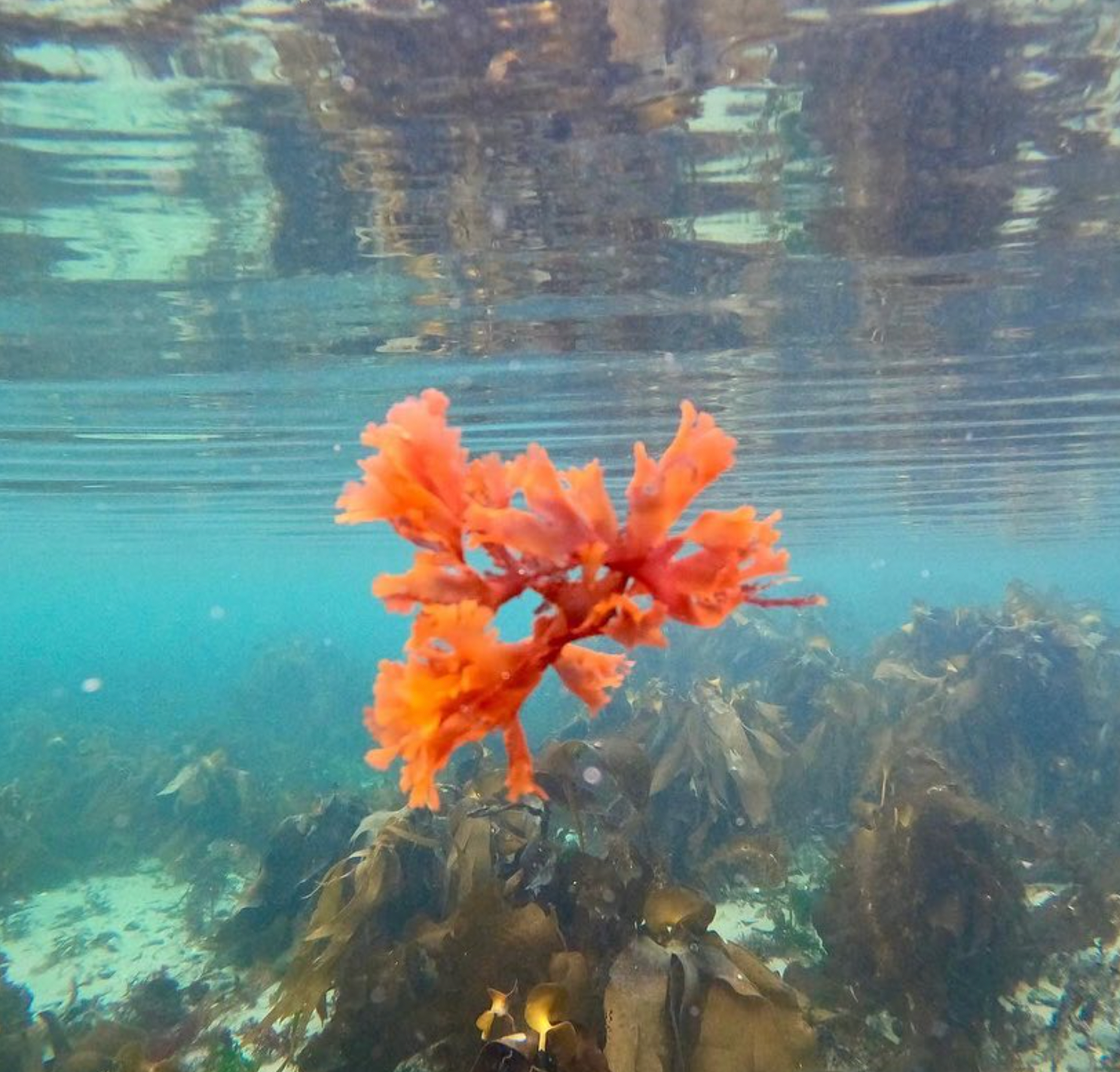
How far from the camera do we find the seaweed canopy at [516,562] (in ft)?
6.54

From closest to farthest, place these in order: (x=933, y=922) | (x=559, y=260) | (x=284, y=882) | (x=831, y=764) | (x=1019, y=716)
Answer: (x=933, y=922), (x=559, y=260), (x=284, y=882), (x=831, y=764), (x=1019, y=716)

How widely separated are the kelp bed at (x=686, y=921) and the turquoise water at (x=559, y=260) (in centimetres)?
14

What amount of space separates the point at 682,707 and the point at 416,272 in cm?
674

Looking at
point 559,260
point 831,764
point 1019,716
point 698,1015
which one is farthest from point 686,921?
point 1019,716

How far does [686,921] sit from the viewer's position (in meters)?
4.63

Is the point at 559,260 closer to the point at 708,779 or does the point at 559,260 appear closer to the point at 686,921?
the point at 708,779

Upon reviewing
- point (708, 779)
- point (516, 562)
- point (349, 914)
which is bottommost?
point (708, 779)

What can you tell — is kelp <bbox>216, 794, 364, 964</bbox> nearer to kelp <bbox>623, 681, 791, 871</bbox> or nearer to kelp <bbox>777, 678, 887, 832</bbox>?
kelp <bbox>623, 681, 791, 871</bbox>

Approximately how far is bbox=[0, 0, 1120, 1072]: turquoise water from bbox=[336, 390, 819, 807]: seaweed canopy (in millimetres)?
2395

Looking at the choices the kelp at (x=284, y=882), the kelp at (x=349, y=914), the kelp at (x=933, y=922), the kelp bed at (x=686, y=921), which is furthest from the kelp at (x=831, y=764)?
the kelp at (x=349, y=914)

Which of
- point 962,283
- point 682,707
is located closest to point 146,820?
point 682,707

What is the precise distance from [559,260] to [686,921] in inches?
250

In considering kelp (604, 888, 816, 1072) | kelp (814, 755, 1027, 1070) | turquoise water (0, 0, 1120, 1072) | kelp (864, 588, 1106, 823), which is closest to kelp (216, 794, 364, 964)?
turquoise water (0, 0, 1120, 1072)

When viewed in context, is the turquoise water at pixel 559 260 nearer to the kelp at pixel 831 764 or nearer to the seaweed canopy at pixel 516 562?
the kelp at pixel 831 764
